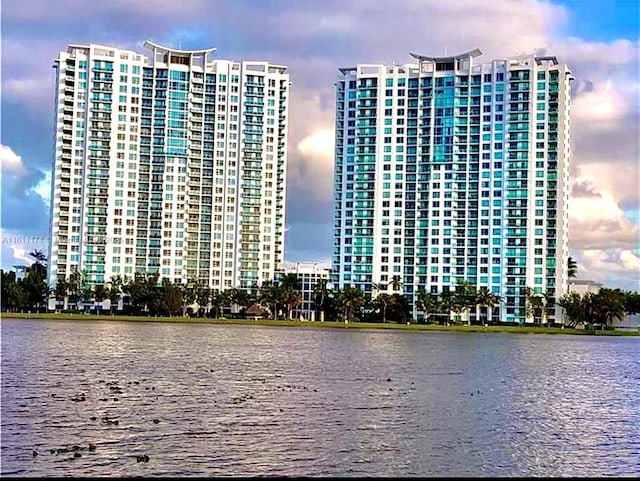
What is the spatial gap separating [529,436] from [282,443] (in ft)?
41.8

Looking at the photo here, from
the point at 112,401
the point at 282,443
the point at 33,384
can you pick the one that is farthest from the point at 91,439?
the point at 33,384

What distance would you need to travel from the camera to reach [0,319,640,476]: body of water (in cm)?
3269

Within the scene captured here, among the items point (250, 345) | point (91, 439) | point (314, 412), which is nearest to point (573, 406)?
point (314, 412)

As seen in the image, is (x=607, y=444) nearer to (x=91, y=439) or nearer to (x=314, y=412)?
(x=314, y=412)

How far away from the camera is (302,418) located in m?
43.1

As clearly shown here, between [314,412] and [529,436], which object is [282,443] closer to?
[314,412]

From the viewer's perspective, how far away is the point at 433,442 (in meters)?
38.1

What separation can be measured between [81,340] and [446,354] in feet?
147

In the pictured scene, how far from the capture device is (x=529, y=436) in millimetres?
41469

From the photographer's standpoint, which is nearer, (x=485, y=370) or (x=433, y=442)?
(x=433, y=442)

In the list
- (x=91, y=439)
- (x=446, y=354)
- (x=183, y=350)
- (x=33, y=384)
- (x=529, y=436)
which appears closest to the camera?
(x=91, y=439)

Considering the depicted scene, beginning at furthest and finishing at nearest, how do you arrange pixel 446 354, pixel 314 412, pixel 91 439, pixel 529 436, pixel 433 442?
pixel 446 354
pixel 314 412
pixel 529 436
pixel 433 442
pixel 91 439

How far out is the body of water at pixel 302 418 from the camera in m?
32.7

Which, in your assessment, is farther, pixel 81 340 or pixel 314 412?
pixel 81 340
